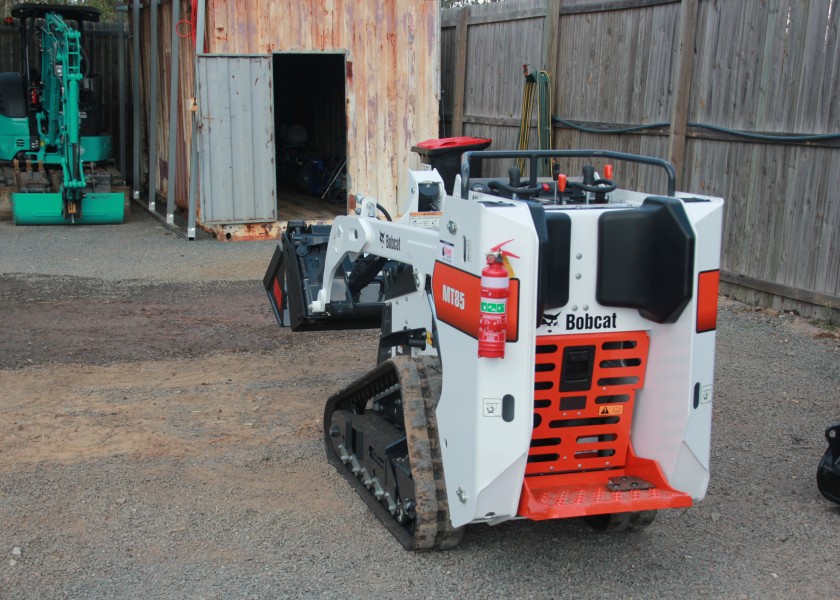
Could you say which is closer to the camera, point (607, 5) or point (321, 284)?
point (321, 284)

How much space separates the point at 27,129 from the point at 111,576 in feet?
39.6

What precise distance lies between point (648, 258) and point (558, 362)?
568 mm

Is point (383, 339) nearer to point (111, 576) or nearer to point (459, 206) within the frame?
point (459, 206)

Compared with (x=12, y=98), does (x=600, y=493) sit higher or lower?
lower

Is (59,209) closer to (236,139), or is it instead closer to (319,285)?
(236,139)

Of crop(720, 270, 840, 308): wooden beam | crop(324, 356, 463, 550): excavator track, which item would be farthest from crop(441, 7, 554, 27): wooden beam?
crop(324, 356, 463, 550): excavator track

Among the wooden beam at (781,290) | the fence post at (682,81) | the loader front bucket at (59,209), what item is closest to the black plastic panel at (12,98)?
the loader front bucket at (59,209)

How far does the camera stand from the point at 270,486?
5.37m

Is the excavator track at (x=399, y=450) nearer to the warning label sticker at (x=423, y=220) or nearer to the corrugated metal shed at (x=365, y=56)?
the warning label sticker at (x=423, y=220)

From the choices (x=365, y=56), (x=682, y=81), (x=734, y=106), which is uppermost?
(x=365, y=56)

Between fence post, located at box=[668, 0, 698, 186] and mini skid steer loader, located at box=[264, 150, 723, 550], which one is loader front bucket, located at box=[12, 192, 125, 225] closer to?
fence post, located at box=[668, 0, 698, 186]

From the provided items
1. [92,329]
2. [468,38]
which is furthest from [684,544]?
[468,38]

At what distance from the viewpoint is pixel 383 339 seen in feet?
18.2

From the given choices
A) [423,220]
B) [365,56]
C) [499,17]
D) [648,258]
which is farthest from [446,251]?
[499,17]
